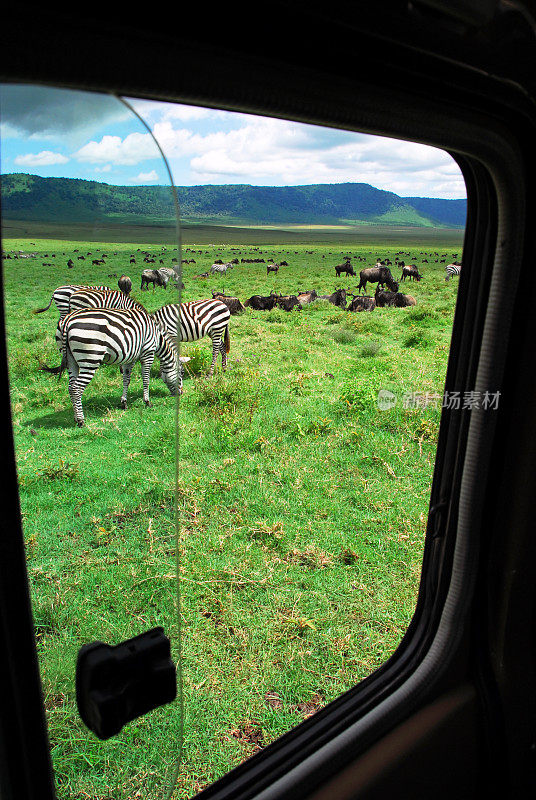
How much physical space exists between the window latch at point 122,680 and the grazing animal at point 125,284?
0.39 metres

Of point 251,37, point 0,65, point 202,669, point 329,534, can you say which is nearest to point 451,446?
point 251,37

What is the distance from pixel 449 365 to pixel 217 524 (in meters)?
2.07

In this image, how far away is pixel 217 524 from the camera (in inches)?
115

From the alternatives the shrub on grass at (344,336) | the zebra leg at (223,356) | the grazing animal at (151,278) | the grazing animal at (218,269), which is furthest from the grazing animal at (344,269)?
the grazing animal at (151,278)

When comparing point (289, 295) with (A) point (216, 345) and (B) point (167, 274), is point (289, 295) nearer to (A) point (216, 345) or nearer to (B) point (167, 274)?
(A) point (216, 345)

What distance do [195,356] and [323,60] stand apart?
5369mm

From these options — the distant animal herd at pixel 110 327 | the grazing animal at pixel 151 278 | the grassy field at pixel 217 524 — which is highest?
the grazing animal at pixel 151 278

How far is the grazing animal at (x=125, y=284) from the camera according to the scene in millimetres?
605

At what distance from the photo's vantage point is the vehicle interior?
51cm

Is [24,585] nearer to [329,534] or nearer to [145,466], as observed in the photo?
[145,466]

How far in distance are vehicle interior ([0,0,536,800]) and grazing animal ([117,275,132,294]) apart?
0.17 m

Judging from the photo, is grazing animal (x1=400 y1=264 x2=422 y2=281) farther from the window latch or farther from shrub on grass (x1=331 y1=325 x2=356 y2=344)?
the window latch

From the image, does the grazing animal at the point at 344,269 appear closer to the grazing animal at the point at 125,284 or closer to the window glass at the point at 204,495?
the window glass at the point at 204,495

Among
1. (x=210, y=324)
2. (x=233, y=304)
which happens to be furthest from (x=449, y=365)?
(x=233, y=304)
